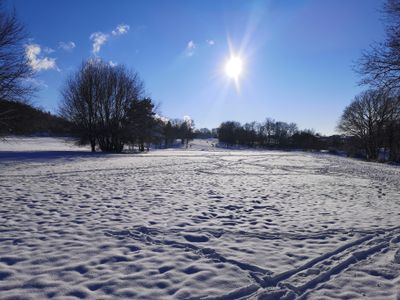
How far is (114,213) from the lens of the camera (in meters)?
7.07

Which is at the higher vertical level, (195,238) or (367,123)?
(367,123)

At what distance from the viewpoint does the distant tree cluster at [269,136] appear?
4682 inches

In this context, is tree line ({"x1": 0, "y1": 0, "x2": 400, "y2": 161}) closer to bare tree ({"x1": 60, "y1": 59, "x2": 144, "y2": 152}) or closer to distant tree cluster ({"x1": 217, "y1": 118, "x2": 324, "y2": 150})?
bare tree ({"x1": 60, "y1": 59, "x2": 144, "y2": 152})

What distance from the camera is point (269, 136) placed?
136625 millimetres

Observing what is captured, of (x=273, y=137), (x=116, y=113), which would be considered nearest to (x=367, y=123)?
(x=116, y=113)

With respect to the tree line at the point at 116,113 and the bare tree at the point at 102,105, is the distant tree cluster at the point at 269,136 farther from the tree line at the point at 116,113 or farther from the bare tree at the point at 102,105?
the bare tree at the point at 102,105

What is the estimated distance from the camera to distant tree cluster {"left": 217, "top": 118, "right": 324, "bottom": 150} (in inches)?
4682

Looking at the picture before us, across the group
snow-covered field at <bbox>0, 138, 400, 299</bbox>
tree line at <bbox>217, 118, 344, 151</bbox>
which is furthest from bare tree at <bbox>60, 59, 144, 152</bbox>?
tree line at <bbox>217, 118, 344, 151</bbox>

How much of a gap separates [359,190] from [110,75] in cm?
3319

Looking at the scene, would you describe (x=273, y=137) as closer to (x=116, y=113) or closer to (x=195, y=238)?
(x=116, y=113)

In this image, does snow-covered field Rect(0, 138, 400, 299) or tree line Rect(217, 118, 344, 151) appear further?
tree line Rect(217, 118, 344, 151)

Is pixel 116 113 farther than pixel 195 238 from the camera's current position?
Yes

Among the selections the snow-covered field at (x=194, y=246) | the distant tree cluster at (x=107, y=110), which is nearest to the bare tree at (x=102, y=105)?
the distant tree cluster at (x=107, y=110)

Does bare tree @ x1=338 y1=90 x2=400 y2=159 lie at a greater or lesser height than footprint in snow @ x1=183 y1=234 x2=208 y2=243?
greater
